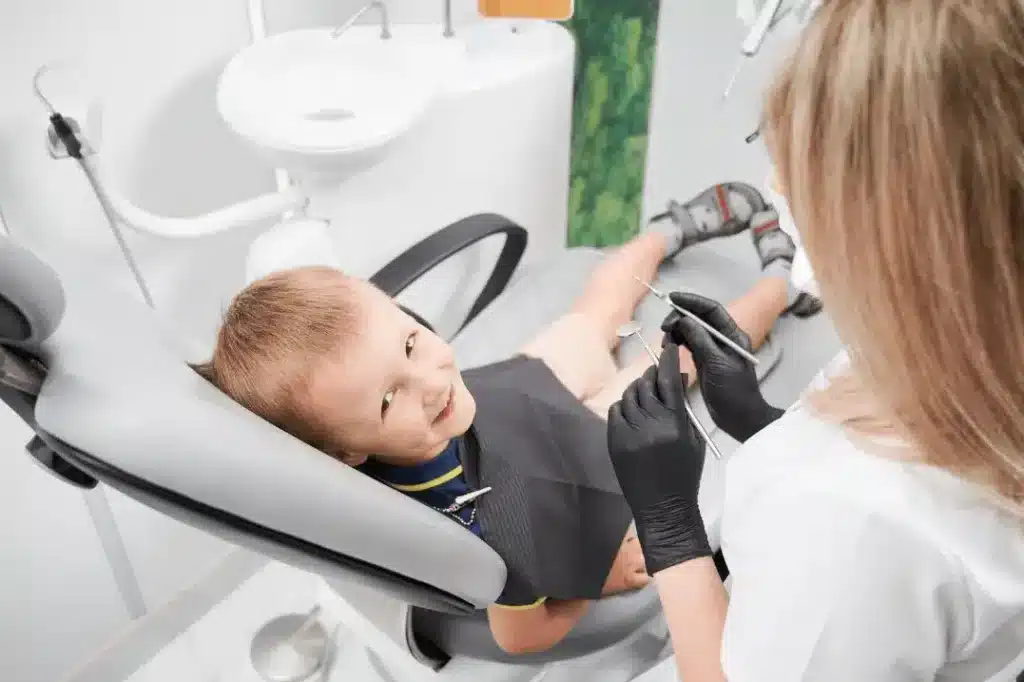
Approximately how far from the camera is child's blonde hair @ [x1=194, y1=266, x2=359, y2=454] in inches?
36.3

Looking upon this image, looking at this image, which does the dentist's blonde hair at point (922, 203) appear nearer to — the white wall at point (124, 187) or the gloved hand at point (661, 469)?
the gloved hand at point (661, 469)

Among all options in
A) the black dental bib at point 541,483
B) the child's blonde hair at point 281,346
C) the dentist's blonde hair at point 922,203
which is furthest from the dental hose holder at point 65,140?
the dentist's blonde hair at point 922,203

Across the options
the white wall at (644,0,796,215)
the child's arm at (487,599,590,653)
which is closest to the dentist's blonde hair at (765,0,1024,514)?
the child's arm at (487,599,590,653)

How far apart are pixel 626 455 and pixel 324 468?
13.9 inches

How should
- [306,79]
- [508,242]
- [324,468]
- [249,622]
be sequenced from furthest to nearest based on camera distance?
[249,622]
[508,242]
[306,79]
[324,468]

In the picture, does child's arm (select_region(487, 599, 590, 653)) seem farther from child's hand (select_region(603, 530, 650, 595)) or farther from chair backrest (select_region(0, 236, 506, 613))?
chair backrest (select_region(0, 236, 506, 613))

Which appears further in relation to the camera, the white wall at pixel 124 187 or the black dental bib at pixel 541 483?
the white wall at pixel 124 187

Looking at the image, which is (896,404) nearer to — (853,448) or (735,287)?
(853,448)

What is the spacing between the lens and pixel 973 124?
0.48 meters

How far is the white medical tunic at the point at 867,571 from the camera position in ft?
1.94

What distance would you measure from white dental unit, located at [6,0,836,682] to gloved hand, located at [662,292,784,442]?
175 mm

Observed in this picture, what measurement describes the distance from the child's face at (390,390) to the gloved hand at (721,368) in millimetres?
293

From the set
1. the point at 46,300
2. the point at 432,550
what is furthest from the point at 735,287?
the point at 46,300

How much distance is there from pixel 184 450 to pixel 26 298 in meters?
0.17
